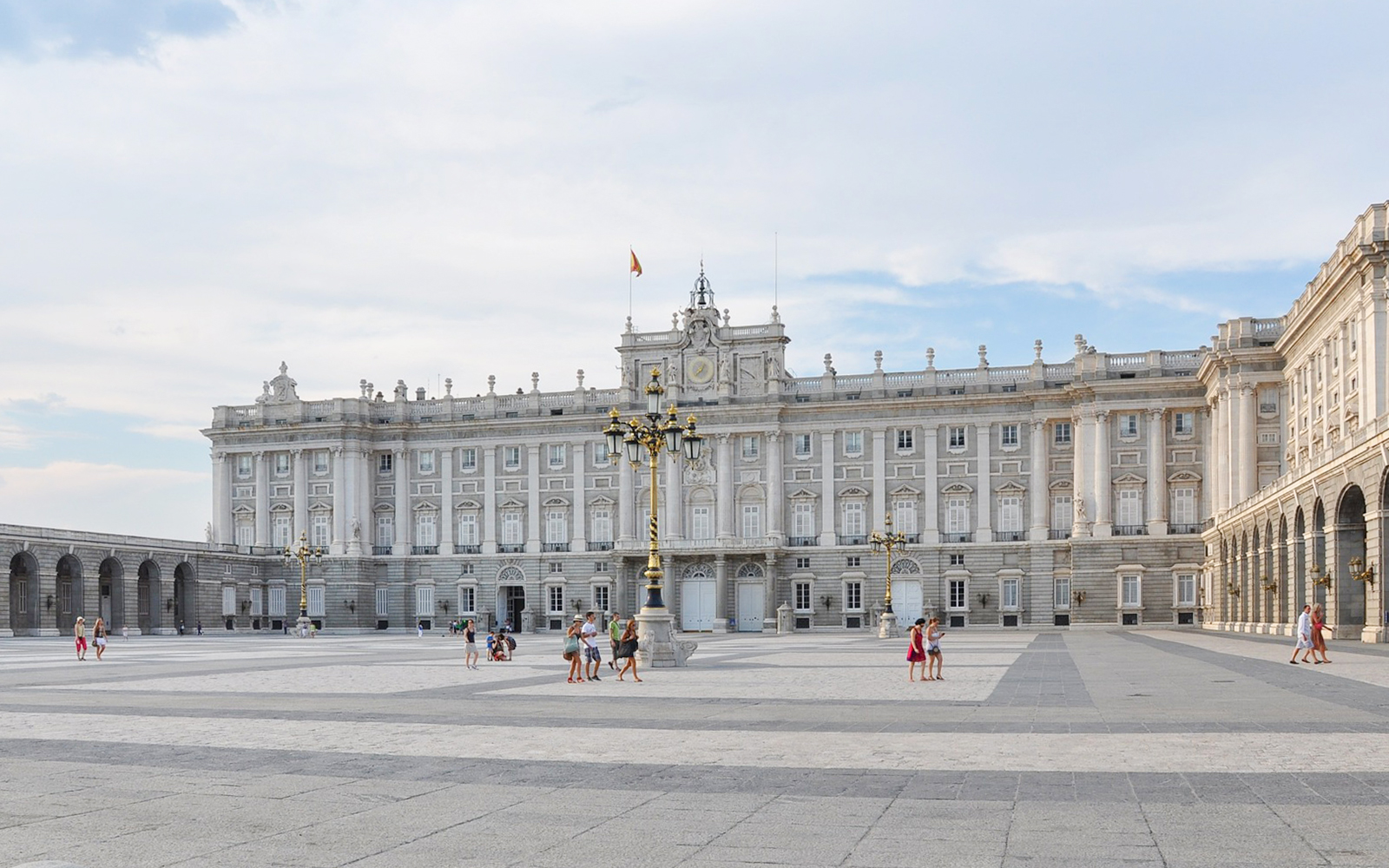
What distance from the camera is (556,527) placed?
9812cm

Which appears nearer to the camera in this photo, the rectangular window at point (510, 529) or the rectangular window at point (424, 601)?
the rectangular window at point (510, 529)

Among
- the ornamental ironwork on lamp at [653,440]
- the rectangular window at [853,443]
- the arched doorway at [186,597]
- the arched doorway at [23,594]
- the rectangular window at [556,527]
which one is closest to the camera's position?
the ornamental ironwork on lamp at [653,440]

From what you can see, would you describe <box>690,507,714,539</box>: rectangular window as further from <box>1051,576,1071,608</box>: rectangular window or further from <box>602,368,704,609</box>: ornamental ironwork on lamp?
<box>602,368,704,609</box>: ornamental ironwork on lamp

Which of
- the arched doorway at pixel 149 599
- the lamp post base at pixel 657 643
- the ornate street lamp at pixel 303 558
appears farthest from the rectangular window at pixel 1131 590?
the arched doorway at pixel 149 599

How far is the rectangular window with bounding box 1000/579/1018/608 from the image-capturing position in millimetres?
88688

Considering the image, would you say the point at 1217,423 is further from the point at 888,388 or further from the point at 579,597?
the point at 579,597

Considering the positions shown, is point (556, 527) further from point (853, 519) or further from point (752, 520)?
point (853, 519)

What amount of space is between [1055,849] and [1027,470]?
265ft

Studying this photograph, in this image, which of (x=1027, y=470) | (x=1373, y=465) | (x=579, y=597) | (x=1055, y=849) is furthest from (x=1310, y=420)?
(x=1055, y=849)

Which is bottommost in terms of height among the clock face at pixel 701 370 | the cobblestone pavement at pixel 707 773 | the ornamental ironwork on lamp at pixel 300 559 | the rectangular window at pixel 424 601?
the rectangular window at pixel 424 601

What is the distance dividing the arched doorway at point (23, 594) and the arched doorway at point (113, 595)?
4.43m

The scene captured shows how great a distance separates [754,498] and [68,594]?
4382cm

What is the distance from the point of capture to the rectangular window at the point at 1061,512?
8875 cm

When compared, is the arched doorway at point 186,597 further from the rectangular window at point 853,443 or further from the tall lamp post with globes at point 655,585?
the tall lamp post with globes at point 655,585
